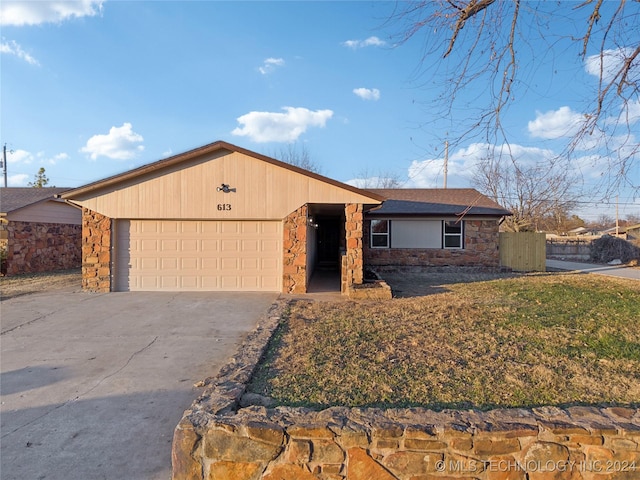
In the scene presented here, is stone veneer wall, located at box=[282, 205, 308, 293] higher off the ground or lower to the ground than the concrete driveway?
higher

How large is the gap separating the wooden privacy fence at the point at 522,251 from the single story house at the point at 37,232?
17.5 meters

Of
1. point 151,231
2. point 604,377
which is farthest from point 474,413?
point 151,231

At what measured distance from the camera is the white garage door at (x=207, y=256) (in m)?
10.4

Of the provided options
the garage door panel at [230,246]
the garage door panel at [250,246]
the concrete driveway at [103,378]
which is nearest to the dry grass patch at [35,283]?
the concrete driveway at [103,378]

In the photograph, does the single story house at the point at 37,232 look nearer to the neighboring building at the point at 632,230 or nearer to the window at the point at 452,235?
the window at the point at 452,235

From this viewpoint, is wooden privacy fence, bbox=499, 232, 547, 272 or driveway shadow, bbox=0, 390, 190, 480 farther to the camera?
wooden privacy fence, bbox=499, 232, 547, 272

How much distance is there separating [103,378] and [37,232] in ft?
45.5

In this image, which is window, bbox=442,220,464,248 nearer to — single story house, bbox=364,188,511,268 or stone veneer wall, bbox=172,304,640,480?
single story house, bbox=364,188,511,268

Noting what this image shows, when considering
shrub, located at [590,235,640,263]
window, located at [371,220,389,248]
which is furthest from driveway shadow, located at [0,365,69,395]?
shrub, located at [590,235,640,263]

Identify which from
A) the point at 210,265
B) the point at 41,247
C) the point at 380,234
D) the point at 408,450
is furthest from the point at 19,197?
the point at 408,450

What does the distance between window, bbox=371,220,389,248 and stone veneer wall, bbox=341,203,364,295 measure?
5705 millimetres

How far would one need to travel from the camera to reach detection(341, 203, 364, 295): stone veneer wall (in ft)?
32.7

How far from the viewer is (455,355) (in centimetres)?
486

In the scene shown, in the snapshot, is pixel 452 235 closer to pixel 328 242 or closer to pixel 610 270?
pixel 328 242
